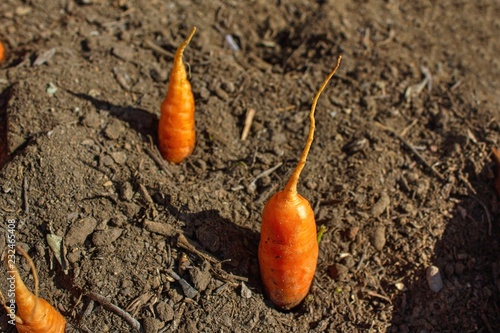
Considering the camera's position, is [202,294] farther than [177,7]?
No

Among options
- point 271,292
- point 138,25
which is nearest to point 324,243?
point 271,292

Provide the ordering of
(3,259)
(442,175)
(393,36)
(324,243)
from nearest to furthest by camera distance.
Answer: (3,259)
(324,243)
(442,175)
(393,36)

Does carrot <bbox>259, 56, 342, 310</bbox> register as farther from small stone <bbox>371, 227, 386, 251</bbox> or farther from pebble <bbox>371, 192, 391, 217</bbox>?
pebble <bbox>371, 192, 391, 217</bbox>

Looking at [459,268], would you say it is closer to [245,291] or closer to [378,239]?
[378,239]

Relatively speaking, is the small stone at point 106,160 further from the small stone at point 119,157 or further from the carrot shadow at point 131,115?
the carrot shadow at point 131,115

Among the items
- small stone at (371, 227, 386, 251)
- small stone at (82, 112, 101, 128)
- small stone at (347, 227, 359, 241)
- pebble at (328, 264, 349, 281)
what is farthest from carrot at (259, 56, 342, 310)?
small stone at (82, 112, 101, 128)

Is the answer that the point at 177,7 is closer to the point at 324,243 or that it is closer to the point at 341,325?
the point at 324,243
